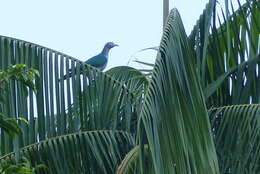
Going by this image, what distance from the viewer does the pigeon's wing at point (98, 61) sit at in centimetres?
648

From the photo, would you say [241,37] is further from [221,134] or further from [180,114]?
[180,114]

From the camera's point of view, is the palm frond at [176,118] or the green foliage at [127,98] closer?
the palm frond at [176,118]

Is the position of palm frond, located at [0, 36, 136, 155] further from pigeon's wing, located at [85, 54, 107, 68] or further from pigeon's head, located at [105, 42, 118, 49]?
pigeon's head, located at [105, 42, 118, 49]

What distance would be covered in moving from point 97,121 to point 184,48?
1.07 meters

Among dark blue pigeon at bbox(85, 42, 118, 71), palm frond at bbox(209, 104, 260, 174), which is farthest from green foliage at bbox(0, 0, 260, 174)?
dark blue pigeon at bbox(85, 42, 118, 71)

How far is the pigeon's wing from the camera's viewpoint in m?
6.48

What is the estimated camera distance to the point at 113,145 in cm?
487

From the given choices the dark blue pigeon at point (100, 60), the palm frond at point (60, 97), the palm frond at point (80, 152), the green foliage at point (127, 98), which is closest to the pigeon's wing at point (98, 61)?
the dark blue pigeon at point (100, 60)

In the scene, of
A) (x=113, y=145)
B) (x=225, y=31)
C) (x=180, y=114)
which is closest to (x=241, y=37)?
(x=225, y=31)

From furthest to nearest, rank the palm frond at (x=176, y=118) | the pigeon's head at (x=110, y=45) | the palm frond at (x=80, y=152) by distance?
1. the pigeon's head at (x=110, y=45)
2. the palm frond at (x=80, y=152)
3. the palm frond at (x=176, y=118)

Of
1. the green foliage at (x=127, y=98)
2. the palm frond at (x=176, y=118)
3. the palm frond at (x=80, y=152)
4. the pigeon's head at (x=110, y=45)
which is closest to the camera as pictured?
the palm frond at (x=176, y=118)

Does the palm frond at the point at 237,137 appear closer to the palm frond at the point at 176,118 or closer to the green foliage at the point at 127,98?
the green foliage at the point at 127,98

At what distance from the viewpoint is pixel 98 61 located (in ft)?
21.4

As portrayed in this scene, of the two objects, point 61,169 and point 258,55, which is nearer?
point 61,169
